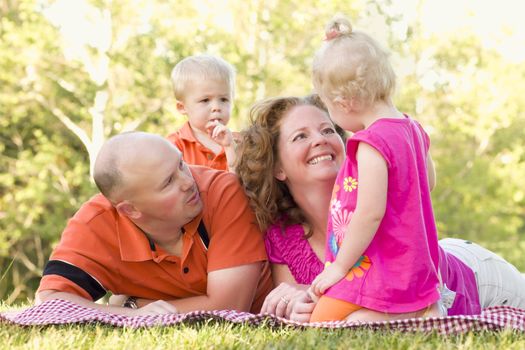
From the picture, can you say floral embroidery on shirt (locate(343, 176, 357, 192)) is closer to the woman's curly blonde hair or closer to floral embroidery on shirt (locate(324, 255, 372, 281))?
floral embroidery on shirt (locate(324, 255, 372, 281))

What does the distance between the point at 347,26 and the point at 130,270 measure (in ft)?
4.83

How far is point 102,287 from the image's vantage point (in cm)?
350

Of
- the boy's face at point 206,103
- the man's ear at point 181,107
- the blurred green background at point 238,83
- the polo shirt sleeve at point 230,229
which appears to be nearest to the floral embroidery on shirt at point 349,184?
the polo shirt sleeve at point 230,229

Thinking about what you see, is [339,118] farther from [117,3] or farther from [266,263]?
[117,3]

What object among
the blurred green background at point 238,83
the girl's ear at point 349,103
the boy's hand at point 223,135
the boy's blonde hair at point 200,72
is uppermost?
the girl's ear at point 349,103

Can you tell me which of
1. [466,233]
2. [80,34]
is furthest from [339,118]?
[466,233]

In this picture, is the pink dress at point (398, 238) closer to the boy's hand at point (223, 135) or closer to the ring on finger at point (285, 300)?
the ring on finger at point (285, 300)

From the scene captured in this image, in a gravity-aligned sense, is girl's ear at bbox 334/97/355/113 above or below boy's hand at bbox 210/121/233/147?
above

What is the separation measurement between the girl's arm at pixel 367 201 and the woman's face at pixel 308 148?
764mm

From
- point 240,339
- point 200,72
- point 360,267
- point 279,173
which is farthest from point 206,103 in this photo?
point 240,339

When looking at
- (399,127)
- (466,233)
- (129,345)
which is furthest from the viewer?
(466,233)

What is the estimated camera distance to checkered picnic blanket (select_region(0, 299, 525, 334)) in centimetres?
276

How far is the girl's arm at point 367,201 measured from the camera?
277cm

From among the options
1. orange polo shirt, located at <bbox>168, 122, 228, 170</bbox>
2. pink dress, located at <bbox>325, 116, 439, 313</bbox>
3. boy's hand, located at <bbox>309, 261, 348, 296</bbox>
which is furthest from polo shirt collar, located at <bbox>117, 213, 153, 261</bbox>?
orange polo shirt, located at <bbox>168, 122, 228, 170</bbox>
